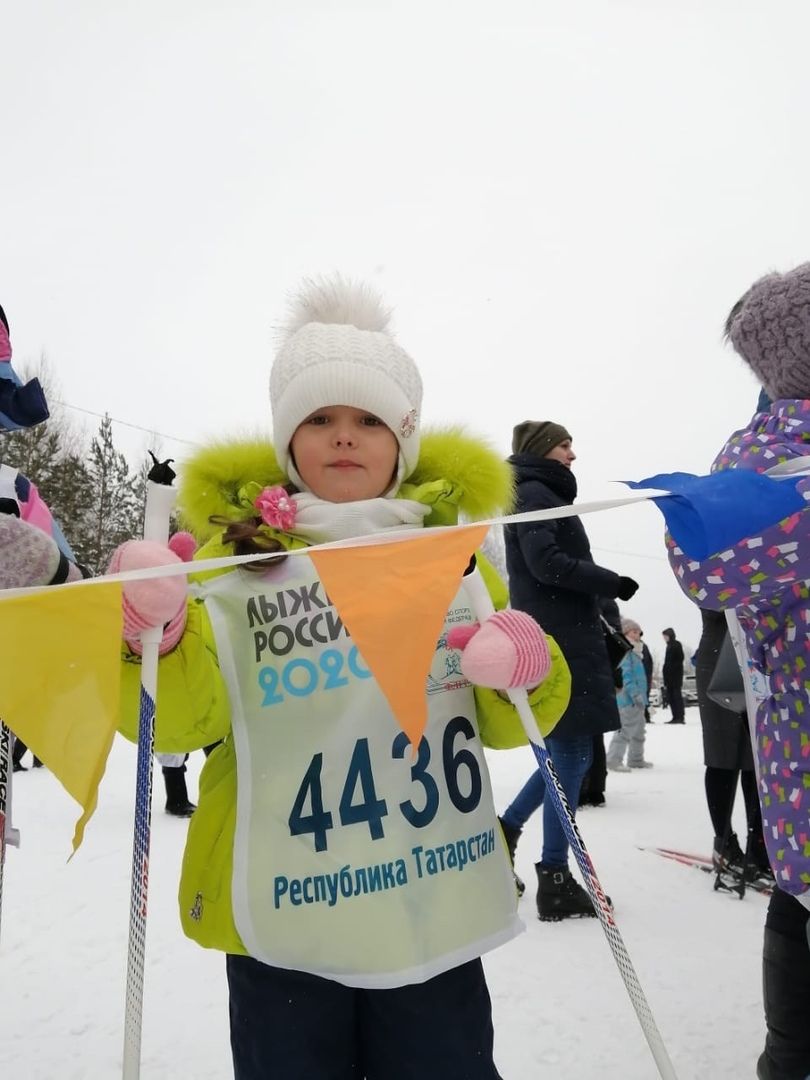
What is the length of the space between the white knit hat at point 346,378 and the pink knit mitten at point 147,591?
2.07 ft

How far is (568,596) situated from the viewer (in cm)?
400

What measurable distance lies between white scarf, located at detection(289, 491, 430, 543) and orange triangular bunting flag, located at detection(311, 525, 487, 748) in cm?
37

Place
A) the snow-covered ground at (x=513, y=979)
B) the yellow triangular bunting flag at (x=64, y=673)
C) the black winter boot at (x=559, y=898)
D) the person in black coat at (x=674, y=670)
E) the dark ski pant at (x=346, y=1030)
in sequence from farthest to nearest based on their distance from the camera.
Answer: the person in black coat at (x=674, y=670) < the black winter boot at (x=559, y=898) < the snow-covered ground at (x=513, y=979) < the dark ski pant at (x=346, y=1030) < the yellow triangular bunting flag at (x=64, y=673)

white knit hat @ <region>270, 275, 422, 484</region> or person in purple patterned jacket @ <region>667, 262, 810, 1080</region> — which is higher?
white knit hat @ <region>270, 275, 422, 484</region>

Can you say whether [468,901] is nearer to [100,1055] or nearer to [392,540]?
[392,540]

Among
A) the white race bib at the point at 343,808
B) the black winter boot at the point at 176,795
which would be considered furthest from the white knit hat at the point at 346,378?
the black winter boot at the point at 176,795

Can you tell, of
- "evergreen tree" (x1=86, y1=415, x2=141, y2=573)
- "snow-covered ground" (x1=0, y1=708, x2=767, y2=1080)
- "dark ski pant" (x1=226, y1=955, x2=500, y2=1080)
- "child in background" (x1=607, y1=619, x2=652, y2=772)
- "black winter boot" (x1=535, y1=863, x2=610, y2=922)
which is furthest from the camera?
"evergreen tree" (x1=86, y1=415, x2=141, y2=573)

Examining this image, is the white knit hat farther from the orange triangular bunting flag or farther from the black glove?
the black glove

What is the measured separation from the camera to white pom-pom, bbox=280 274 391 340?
7.06ft

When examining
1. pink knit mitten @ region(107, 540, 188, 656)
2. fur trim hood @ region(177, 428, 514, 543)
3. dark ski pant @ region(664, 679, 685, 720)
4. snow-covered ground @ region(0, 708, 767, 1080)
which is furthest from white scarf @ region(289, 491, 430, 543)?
dark ski pant @ region(664, 679, 685, 720)

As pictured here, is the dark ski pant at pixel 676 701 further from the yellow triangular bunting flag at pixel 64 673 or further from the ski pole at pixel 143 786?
the yellow triangular bunting flag at pixel 64 673

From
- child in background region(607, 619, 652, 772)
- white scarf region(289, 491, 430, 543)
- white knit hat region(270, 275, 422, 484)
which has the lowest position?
child in background region(607, 619, 652, 772)

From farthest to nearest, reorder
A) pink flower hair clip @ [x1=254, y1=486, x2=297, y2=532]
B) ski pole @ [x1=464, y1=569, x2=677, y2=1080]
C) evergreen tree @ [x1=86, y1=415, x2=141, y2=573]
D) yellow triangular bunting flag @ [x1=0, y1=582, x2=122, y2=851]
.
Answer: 1. evergreen tree @ [x1=86, y1=415, x2=141, y2=573]
2. pink flower hair clip @ [x1=254, y1=486, x2=297, y2=532]
3. ski pole @ [x1=464, y1=569, x2=677, y2=1080]
4. yellow triangular bunting flag @ [x1=0, y1=582, x2=122, y2=851]

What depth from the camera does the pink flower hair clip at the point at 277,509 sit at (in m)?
1.75
